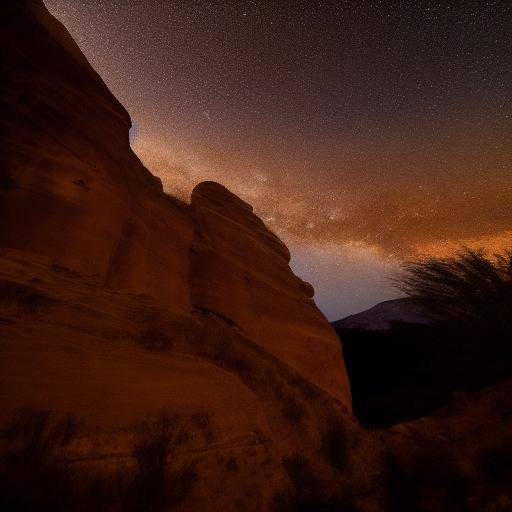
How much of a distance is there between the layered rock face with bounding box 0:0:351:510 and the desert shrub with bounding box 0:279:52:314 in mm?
13

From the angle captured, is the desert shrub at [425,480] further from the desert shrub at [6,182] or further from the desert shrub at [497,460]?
the desert shrub at [6,182]

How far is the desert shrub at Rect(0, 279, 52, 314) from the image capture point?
2.69 m

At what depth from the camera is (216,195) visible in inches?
564

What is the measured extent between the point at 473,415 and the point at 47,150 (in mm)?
10086

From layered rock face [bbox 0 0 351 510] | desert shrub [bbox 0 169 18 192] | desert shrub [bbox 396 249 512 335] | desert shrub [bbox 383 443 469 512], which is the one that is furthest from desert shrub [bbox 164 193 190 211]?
desert shrub [bbox 383 443 469 512]

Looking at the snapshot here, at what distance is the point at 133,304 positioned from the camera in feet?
11.4

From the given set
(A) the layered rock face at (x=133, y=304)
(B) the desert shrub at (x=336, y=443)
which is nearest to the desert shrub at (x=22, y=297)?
(A) the layered rock face at (x=133, y=304)

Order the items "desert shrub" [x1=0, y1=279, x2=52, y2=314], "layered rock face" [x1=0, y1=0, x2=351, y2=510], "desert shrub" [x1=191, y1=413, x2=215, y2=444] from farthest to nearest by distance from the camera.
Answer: "desert shrub" [x1=0, y1=279, x2=52, y2=314] → "desert shrub" [x1=191, y1=413, x2=215, y2=444] → "layered rock face" [x1=0, y1=0, x2=351, y2=510]

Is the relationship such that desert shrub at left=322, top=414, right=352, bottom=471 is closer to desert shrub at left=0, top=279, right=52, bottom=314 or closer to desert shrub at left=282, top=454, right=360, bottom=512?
desert shrub at left=282, top=454, right=360, bottom=512

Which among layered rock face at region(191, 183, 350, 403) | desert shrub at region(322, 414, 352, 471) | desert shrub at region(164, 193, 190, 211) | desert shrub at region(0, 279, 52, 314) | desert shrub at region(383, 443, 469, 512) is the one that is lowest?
desert shrub at region(383, 443, 469, 512)

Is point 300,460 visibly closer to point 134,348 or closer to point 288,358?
point 134,348

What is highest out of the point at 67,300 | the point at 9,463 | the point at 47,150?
the point at 47,150

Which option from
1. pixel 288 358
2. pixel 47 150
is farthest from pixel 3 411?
pixel 288 358

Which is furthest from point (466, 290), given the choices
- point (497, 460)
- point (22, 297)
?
point (22, 297)
